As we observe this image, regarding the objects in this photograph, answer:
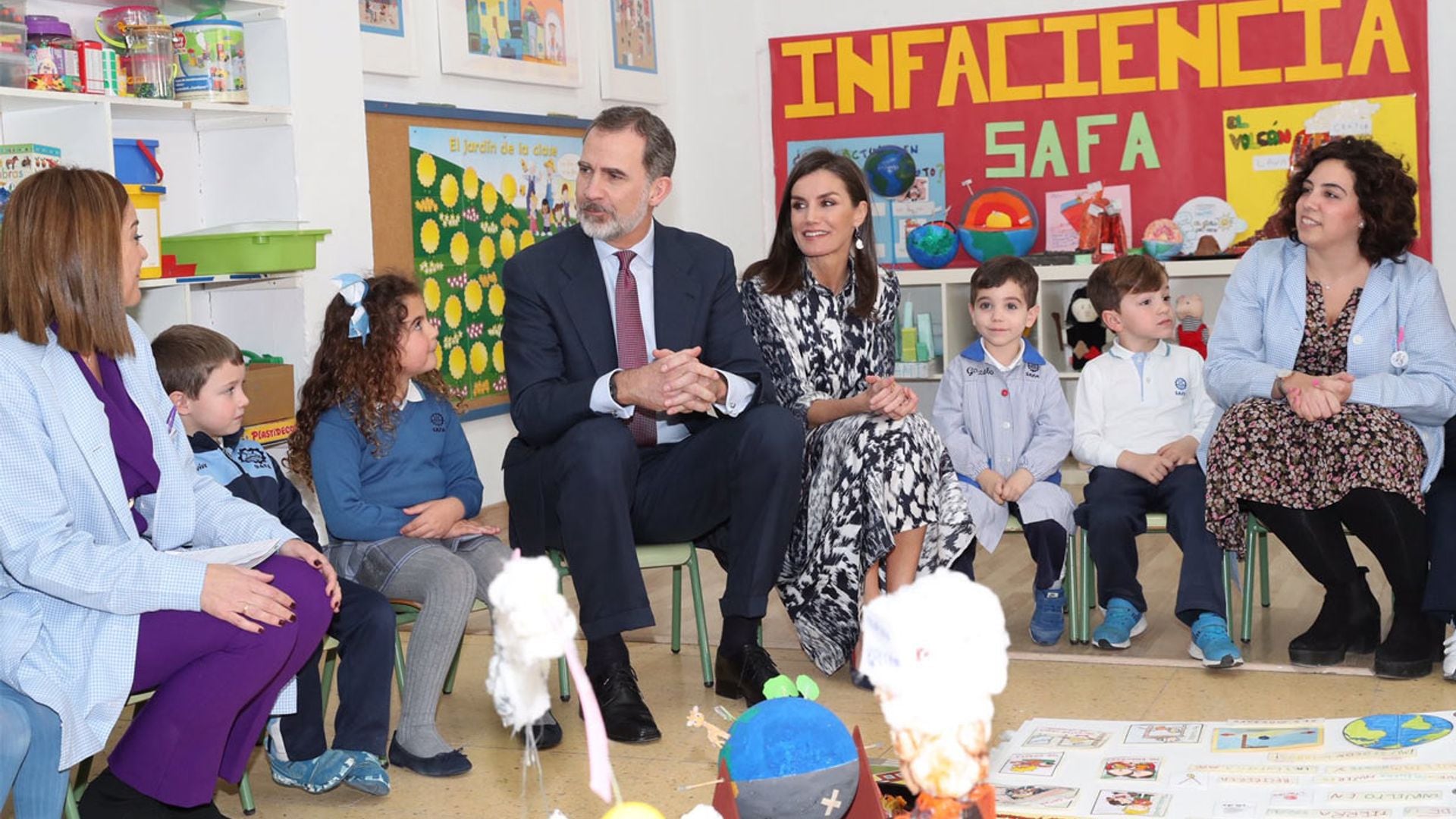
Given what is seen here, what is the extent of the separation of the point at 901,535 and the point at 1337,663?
92 cm

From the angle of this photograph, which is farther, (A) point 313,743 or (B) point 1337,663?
(B) point 1337,663

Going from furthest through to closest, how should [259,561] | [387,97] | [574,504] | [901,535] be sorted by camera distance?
[387,97] → [901,535] → [574,504] → [259,561]

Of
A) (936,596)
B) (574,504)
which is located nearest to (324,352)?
(574,504)

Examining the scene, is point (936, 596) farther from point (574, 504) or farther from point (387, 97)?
point (387, 97)

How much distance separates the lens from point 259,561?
7.47 ft

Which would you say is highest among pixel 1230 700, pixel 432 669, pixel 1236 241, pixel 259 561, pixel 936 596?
pixel 1236 241

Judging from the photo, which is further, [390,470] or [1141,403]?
[1141,403]

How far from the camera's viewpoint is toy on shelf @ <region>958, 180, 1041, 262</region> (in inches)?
220

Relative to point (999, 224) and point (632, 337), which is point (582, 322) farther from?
point (999, 224)

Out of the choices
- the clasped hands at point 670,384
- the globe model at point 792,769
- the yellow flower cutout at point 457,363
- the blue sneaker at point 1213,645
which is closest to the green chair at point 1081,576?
the blue sneaker at point 1213,645

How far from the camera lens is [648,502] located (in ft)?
9.53

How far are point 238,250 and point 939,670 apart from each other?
2.90m

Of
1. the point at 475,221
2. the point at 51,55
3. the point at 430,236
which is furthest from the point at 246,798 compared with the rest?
the point at 475,221

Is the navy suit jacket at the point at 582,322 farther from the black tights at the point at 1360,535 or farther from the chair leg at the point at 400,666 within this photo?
the black tights at the point at 1360,535
